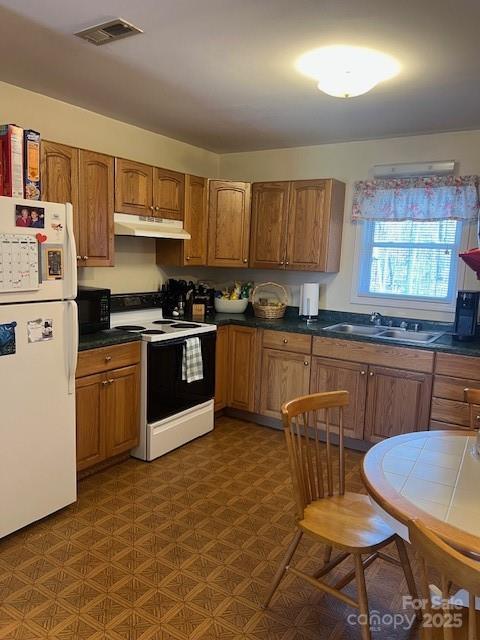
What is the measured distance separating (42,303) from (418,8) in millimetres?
2110

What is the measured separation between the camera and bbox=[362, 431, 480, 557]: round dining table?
4.36 ft

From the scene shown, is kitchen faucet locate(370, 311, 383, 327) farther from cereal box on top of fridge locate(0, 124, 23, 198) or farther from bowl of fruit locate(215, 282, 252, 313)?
cereal box on top of fridge locate(0, 124, 23, 198)

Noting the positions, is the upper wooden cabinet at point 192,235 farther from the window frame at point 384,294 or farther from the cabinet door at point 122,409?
the window frame at point 384,294

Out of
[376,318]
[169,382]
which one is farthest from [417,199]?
[169,382]

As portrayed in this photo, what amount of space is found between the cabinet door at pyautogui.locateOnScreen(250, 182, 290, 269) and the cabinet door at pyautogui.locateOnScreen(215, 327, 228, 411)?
0.74 meters

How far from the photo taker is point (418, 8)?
1.86m

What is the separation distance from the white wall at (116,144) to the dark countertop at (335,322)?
78 cm

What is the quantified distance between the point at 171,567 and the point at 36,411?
1020 mm

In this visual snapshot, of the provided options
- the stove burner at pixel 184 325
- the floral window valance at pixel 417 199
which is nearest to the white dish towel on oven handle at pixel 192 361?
the stove burner at pixel 184 325

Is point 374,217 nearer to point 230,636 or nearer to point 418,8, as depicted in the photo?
point 418,8

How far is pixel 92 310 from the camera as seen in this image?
3154mm

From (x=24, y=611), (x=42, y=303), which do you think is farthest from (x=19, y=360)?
(x=24, y=611)

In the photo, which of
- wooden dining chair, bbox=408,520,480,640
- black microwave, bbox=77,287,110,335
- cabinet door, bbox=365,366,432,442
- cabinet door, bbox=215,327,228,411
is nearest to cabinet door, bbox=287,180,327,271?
cabinet door, bbox=215,327,228,411

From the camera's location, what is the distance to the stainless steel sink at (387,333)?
142 inches
